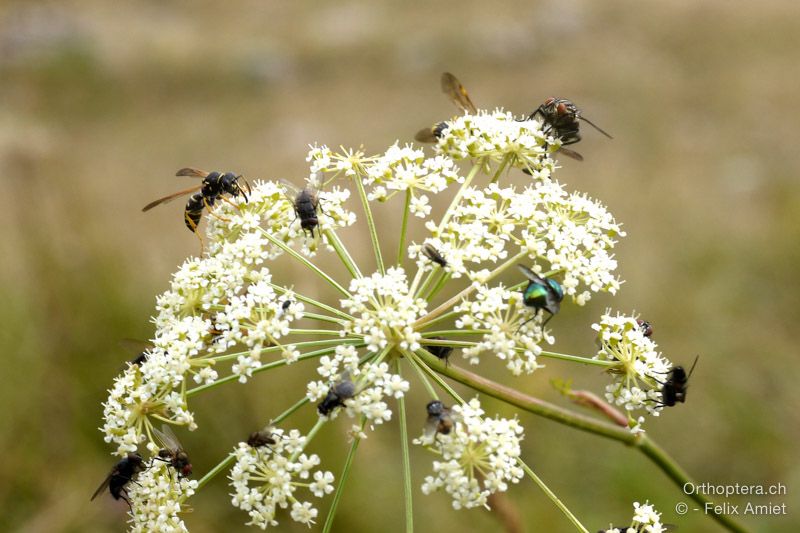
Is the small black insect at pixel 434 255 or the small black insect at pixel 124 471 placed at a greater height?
the small black insect at pixel 434 255

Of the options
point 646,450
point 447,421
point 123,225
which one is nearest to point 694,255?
point 646,450

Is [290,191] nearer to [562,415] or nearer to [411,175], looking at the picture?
[411,175]

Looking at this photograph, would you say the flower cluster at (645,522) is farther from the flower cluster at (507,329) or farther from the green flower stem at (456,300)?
the green flower stem at (456,300)

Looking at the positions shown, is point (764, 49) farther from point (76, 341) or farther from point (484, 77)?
point (76, 341)

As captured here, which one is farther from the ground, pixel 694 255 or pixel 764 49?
pixel 764 49

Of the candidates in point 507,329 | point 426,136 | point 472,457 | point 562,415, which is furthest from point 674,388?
point 426,136

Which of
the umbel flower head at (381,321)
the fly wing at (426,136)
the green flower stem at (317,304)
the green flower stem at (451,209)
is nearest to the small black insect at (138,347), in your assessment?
the umbel flower head at (381,321)
